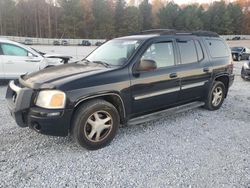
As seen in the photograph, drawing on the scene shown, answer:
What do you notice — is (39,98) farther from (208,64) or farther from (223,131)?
(208,64)

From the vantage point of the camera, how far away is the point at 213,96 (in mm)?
5613

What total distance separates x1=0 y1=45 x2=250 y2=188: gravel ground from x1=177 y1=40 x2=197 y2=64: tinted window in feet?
4.10

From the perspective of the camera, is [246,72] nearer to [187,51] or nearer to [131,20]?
[187,51]

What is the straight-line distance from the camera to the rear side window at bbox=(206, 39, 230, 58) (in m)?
5.44

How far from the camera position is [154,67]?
3998mm

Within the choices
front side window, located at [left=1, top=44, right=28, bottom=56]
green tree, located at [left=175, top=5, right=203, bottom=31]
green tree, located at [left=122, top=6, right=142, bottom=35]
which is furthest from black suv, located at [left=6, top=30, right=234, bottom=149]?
green tree, located at [left=175, top=5, right=203, bottom=31]

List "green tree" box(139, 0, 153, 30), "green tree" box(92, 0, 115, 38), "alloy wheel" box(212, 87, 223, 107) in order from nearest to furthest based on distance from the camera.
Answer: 1. "alloy wheel" box(212, 87, 223, 107)
2. "green tree" box(92, 0, 115, 38)
3. "green tree" box(139, 0, 153, 30)

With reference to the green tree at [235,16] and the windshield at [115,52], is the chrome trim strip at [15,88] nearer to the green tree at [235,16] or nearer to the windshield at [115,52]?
the windshield at [115,52]

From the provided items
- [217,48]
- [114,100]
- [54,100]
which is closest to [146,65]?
[114,100]

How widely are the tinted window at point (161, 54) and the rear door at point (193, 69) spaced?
25 cm

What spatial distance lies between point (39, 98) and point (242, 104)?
509 centimetres

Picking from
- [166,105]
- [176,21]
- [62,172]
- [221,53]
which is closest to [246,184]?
[166,105]

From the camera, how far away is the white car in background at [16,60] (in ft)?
25.2

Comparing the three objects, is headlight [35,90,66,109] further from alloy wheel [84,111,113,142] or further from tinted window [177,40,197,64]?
tinted window [177,40,197,64]
